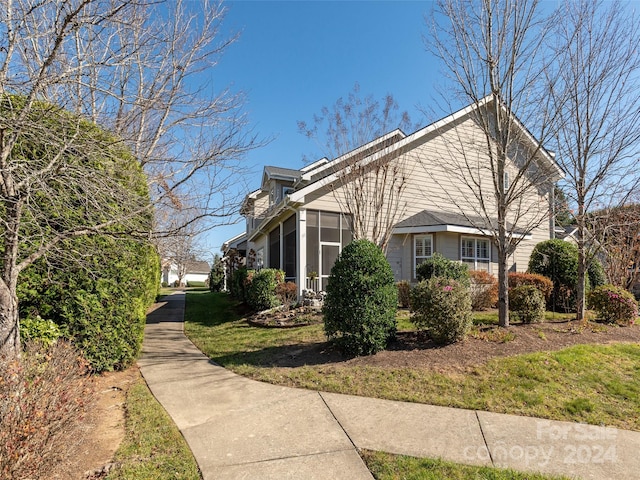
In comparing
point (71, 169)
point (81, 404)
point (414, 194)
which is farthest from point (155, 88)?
point (414, 194)

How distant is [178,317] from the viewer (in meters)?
14.5

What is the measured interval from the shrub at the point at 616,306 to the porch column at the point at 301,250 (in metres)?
8.60

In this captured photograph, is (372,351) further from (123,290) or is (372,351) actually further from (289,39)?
(289,39)

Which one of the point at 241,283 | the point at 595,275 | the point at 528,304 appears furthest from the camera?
the point at 241,283

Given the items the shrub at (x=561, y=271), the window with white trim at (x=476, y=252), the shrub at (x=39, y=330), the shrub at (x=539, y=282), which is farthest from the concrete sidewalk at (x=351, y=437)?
the window with white trim at (x=476, y=252)

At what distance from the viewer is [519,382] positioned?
17.8 feet

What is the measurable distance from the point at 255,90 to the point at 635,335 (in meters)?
9.53

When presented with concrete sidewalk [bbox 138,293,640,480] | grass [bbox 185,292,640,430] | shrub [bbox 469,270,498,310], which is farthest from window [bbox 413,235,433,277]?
concrete sidewalk [bbox 138,293,640,480]

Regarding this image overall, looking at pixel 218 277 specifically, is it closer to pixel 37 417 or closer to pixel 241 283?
pixel 241 283

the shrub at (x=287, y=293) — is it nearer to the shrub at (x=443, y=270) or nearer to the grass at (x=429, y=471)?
the shrub at (x=443, y=270)

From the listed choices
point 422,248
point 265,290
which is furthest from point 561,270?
point 265,290

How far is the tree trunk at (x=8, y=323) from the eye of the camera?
4.24 m

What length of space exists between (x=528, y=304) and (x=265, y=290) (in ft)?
27.0

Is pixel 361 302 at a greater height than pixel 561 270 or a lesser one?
lesser
